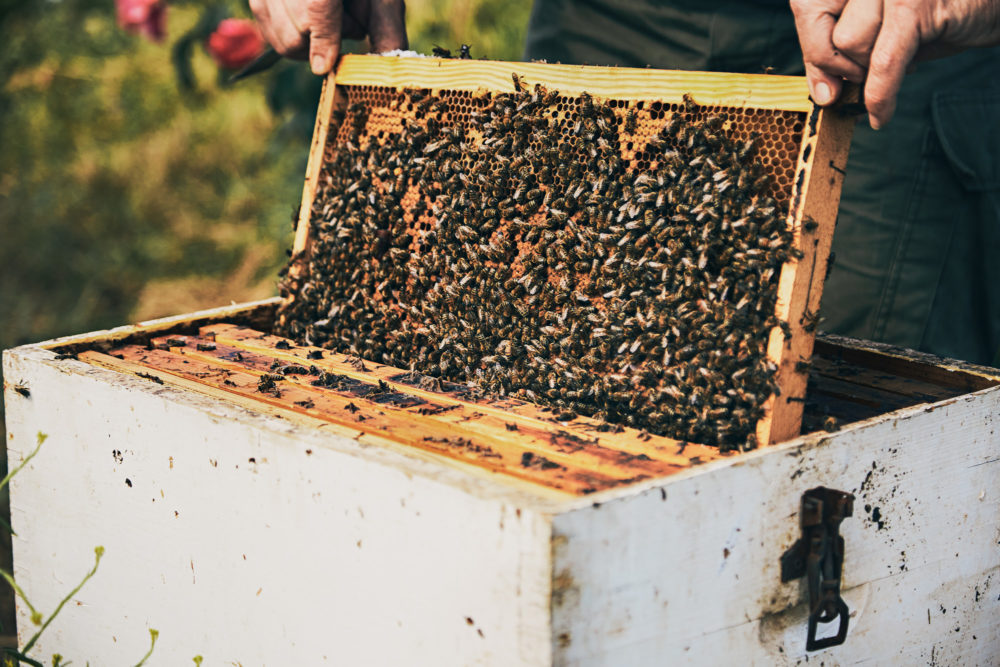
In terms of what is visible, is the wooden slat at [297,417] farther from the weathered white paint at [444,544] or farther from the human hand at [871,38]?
the human hand at [871,38]

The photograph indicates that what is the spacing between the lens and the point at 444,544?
72.1 inches

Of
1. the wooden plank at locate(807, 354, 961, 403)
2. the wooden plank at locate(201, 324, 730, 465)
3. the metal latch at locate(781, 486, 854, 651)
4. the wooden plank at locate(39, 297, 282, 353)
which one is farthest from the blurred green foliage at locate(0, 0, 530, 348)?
the metal latch at locate(781, 486, 854, 651)

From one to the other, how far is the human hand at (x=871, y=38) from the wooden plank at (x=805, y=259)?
9cm

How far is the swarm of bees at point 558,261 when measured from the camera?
7.43 feet

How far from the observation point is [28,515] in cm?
287

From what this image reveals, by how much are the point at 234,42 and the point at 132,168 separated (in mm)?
5404

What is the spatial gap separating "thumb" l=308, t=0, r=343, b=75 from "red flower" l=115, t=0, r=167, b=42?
3.46 meters

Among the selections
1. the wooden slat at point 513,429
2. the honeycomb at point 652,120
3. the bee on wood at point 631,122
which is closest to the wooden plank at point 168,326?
the wooden slat at point 513,429

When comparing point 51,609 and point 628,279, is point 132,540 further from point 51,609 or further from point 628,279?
point 628,279

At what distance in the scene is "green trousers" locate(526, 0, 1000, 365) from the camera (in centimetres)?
358

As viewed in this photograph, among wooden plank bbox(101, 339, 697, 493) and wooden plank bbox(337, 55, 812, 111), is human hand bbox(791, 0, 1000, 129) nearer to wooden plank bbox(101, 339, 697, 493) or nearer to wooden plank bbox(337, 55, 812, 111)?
wooden plank bbox(337, 55, 812, 111)

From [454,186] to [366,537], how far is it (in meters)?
1.35

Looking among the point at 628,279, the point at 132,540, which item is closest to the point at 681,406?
the point at 628,279

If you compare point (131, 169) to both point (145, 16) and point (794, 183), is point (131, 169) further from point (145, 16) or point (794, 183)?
point (794, 183)
